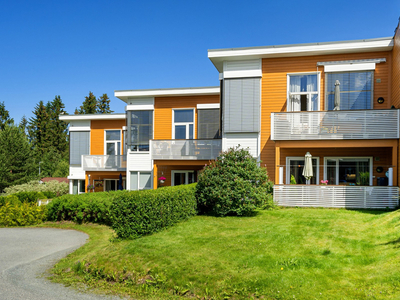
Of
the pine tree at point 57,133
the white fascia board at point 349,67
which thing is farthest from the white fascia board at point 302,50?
the pine tree at point 57,133

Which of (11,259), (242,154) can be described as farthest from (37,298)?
(242,154)

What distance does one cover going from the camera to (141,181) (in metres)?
22.2

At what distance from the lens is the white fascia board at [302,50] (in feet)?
51.5

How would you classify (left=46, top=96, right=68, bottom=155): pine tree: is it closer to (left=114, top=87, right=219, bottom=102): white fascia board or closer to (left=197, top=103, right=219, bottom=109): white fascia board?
(left=114, top=87, right=219, bottom=102): white fascia board

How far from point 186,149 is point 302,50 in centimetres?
760

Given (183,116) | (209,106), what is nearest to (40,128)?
(183,116)

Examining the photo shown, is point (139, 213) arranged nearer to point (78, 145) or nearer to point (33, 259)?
point (33, 259)

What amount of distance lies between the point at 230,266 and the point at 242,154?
6.66m

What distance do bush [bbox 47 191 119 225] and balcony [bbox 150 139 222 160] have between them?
4392 mm

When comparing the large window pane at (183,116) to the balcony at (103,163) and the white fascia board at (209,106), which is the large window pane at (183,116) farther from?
the balcony at (103,163)

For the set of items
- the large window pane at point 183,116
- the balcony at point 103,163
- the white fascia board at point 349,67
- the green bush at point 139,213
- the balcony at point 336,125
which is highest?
the white fascia board at point 349,67

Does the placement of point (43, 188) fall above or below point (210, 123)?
below

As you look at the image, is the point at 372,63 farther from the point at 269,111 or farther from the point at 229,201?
the point at 229,201

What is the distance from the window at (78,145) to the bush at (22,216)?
11.5 meters
